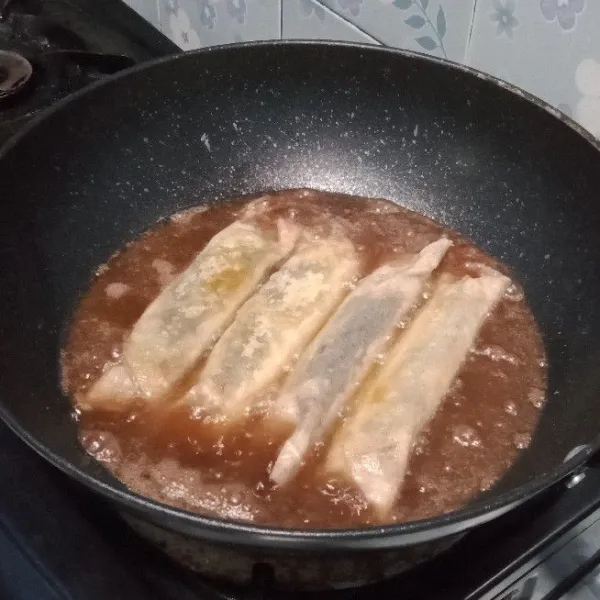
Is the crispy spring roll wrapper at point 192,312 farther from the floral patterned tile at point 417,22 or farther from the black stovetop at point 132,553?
the floral patterned tile at point 417,22

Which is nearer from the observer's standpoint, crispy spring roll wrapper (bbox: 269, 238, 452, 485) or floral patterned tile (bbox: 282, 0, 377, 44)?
crispy spring roll wrapper (bbox: 269, 238, 452, 485)

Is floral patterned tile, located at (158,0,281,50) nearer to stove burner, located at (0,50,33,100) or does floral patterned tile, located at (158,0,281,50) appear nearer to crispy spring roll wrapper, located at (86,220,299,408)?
stove burner, located at (0,50,33,100)

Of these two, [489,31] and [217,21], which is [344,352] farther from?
[217,21]

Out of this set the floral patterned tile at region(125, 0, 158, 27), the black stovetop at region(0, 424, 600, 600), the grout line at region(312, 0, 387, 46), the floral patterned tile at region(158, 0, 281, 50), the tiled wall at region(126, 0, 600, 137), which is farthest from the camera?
the floral patterned tile at region(125, 0, 158, 27)

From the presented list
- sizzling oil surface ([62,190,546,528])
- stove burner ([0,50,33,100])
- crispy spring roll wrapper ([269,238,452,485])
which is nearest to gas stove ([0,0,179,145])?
stove burner ([0,50,33,100])

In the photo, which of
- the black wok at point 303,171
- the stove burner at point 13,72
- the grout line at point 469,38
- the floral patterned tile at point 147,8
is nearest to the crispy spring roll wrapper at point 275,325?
the black wok at point 303,171

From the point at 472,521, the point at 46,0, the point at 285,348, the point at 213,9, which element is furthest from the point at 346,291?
the point at 46,0

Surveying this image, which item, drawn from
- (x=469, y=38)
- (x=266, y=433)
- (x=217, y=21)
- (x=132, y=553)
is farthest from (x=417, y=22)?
(x=132, y=553)

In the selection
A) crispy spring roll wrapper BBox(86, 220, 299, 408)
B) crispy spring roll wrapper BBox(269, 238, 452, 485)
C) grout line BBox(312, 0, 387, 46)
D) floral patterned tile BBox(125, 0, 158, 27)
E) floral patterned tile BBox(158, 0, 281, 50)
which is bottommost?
crispy spring roll wrapper BBox(269, 238, 452, 485)
